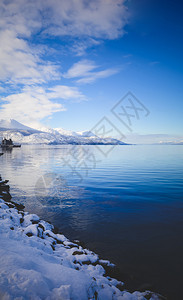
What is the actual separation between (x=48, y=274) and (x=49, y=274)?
0.09 feet

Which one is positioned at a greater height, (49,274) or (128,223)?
(49,274)

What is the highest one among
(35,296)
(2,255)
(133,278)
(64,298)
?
(2,255)

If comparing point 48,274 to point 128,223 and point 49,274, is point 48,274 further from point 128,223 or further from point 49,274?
point 128,223

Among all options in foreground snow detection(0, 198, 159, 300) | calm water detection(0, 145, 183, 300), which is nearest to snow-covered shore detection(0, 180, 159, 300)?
foreground snow detection(0, 198, 159, 300)

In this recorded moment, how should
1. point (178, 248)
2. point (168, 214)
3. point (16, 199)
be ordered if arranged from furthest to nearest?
point (16, 199) → point (168, 214) → point (178, 248)

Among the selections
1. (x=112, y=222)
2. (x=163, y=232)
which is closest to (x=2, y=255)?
(x=112, y=222)

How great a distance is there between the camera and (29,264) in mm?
4004

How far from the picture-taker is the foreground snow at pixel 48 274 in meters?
3.28

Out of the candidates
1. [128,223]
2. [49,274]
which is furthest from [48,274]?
[128,223]

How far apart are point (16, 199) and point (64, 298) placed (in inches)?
517

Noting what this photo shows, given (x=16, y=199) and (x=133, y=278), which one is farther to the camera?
(x=16, y=199)

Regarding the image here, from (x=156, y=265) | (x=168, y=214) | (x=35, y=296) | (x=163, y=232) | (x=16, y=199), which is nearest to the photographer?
(x=35, y=296)

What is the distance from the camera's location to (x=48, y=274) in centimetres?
405

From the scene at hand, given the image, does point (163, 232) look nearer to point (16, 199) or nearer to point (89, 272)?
point (89, 272)
